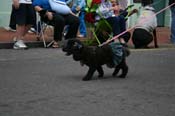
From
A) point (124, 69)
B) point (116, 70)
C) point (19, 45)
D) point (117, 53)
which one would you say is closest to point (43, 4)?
point (19, 45)

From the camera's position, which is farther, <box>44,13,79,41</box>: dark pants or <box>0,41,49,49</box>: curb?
<box>0,41,49,49</box>: curb

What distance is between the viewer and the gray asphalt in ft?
22.0

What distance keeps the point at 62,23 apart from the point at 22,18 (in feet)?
2.97

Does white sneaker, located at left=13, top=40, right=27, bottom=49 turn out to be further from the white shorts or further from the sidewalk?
the white shorts

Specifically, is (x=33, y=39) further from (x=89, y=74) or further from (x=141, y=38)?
(x=89, y=74)

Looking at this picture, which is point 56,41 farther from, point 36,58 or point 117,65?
point 117,65

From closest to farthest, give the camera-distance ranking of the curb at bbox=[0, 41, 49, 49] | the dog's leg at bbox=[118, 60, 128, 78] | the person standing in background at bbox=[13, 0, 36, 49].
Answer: the dog's leg at bbox=[118, 60, 128, 78] → the person standing in background at bbox=[13, 0, 36, 49] → the curb at bbox=[0, 41, 49, 49]

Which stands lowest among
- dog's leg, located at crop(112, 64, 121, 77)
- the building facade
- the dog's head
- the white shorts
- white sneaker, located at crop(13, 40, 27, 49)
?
the building facade

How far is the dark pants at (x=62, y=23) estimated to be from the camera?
13.6 meters

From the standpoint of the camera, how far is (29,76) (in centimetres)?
925

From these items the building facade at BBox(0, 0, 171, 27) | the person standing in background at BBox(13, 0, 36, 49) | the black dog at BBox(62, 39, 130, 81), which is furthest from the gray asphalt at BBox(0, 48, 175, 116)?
the building facade at BBox(0, 0, 171, 27)

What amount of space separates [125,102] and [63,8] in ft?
22.2

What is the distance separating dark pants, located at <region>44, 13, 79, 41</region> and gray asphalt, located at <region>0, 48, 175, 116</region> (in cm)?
197

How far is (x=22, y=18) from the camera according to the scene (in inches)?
533
